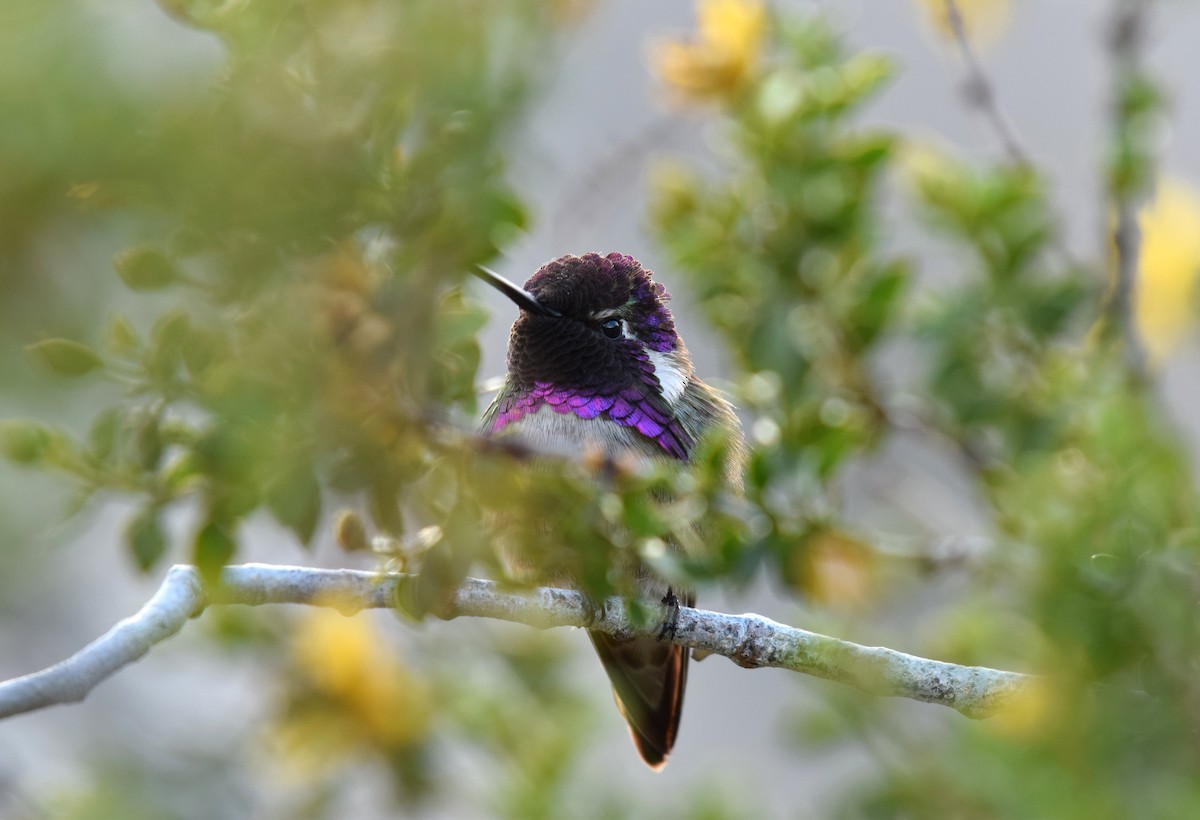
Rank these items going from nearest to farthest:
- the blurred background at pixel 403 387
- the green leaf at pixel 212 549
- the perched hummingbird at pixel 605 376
→ the blurred background at pixel 403 387 < the green leaf at pixel 212 549 < the perched hummingbird at pixel 605 376

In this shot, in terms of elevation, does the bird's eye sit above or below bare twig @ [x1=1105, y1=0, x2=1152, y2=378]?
below

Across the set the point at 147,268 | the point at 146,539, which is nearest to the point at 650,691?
the point at 146,539

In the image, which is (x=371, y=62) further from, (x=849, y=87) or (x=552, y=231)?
(x=849, y=87)

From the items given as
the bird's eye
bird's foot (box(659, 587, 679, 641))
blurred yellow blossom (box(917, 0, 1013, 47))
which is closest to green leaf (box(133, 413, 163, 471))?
bird's foot (box(659, 587, 679, 641))

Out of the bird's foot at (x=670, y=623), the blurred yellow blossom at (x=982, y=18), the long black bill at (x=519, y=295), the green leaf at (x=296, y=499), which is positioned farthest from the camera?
the blurred yellow blossom at (x=982, y=18)

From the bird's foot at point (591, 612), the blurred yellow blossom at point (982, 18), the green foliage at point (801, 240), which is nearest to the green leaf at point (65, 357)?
the bird's foot at point (591, 612)

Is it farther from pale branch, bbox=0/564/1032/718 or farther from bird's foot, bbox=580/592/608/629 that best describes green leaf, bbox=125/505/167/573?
bird's foot, bbox=580/592/608/629

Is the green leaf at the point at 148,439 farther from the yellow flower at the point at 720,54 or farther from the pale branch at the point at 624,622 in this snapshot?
the yellow flower at the point at 720,54
